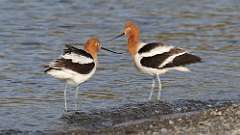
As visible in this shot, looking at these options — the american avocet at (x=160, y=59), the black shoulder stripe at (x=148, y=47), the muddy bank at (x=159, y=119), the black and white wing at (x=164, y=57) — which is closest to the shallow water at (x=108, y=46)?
the muddy bank at (x=159, y=119)

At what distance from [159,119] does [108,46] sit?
527 cm

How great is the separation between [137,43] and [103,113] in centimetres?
221

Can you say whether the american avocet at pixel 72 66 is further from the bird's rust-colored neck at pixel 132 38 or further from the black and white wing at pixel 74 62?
the bird's rust-colored neck at pixel 132 38

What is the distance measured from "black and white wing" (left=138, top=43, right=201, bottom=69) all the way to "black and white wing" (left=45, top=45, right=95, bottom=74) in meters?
1.05

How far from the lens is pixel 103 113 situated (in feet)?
41.9

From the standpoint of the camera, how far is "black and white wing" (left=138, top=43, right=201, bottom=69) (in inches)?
544

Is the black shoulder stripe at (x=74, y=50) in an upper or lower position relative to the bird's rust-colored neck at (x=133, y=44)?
upper

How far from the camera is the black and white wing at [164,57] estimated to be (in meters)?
13.8

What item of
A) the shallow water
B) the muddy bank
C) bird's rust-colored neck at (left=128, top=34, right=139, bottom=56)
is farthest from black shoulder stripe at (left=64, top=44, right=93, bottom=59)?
bird's rust-colored neck at (left=128, top=34, right=139, bottom=56)

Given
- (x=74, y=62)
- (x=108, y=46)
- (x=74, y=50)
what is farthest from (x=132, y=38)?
(x=108, y=46)

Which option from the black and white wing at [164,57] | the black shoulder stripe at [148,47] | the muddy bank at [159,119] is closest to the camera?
the muddy bank at [159,119]

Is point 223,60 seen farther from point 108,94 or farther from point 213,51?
point 108,94

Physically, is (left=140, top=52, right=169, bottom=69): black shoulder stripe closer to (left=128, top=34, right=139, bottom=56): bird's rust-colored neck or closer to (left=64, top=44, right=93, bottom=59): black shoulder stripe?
(left=128, top=34, right=139, bottom=56): bird's rust-colored neck

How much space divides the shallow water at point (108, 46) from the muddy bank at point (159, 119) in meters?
0.37
